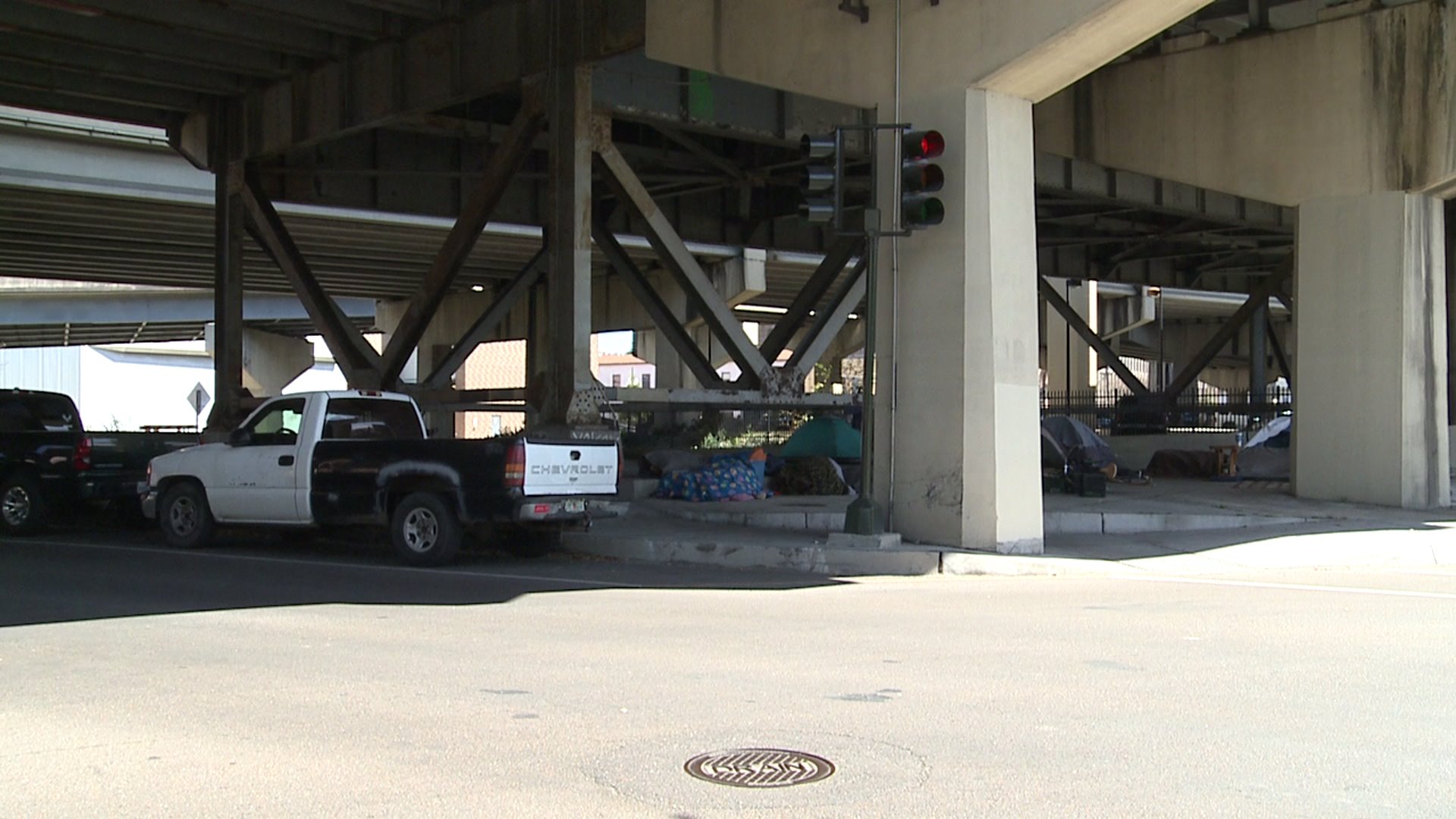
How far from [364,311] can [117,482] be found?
40.8 metres

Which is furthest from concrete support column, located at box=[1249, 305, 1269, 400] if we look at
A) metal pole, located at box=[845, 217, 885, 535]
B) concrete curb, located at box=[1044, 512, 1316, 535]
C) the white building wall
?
the white building wall

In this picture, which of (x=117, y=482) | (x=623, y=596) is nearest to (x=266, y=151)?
(x=117, y=482)

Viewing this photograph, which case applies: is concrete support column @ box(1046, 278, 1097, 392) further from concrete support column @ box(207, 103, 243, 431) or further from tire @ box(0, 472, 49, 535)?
tire @ box(0, 472, 49, 535)

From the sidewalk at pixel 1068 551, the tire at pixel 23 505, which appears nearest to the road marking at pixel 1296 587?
the sidewalk at pixel 1068 551

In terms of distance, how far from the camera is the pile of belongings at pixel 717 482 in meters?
20.6

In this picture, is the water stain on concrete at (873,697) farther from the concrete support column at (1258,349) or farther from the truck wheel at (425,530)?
the concrete support column at (1258,349)

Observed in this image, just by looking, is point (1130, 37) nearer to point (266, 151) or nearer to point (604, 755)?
point (604, 755)

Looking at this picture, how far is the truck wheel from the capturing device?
14555 mm

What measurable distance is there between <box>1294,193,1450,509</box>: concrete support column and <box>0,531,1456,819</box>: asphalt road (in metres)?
8.98

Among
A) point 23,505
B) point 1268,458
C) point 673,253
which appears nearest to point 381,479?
point 673,253

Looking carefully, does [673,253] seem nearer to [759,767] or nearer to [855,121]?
[855,121]

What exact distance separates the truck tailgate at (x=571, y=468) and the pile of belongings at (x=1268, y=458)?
1645cm

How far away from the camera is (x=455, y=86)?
20438 mm

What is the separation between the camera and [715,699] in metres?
7.43
